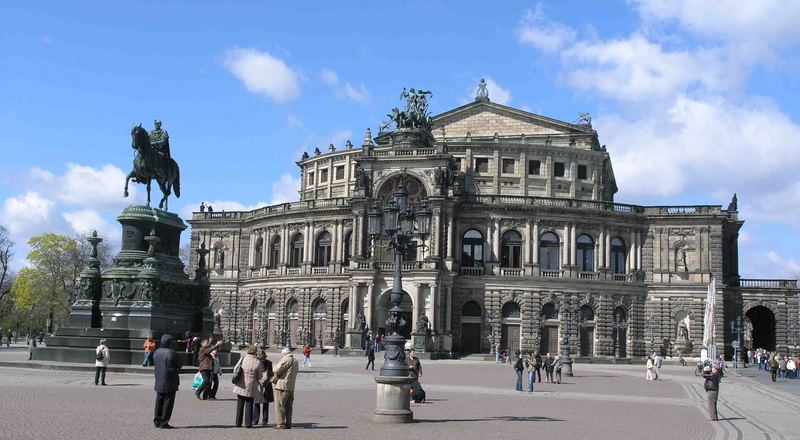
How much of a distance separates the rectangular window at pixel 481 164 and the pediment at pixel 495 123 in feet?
9.81

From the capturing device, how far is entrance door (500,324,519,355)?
71.4 m

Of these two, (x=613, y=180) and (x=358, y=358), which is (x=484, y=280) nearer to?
(x=358, y=358)

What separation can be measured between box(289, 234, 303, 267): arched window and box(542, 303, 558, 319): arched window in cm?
2288

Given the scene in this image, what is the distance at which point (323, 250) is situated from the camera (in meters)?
78.6

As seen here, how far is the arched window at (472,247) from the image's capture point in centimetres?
7344

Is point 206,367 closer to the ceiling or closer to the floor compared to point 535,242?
closer to the floor

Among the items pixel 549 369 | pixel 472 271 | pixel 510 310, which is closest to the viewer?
pixel 549 369

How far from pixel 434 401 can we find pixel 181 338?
1296 centimetres

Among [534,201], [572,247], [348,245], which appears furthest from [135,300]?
[572,247]

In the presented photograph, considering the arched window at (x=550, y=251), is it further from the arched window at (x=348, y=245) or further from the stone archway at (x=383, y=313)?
the arched window at (x=348, y=245)

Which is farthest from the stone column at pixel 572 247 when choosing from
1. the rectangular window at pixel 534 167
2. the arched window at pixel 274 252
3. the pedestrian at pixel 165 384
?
the pedestrian at pixel 165 384

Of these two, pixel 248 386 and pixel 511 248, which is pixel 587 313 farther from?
pixel 248 386

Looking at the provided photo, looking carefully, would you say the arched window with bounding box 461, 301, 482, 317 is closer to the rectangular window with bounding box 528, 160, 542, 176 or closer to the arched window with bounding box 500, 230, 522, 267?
the arched window with bounding box 500, 230, 522, 267

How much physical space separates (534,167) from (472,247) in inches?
464
